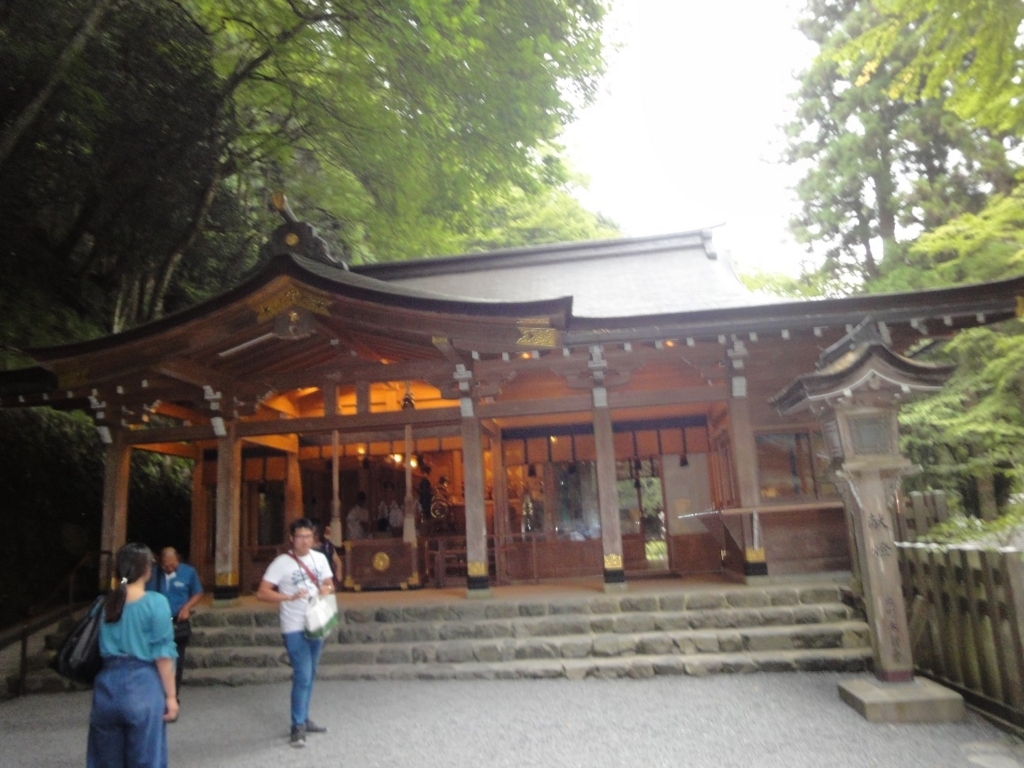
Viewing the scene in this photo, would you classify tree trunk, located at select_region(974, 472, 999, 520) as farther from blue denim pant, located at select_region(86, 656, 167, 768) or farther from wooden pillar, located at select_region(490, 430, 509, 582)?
blue denim pant, located at select_region(86, 656, 167, 768)

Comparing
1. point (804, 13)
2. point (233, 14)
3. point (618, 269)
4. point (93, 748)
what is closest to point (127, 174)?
point (233, 14)

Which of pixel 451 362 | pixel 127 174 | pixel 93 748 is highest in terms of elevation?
pixel 127 174

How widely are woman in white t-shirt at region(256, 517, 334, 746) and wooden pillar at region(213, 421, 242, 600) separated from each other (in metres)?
4.76

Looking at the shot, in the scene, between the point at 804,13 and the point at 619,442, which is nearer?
the point at 619,442

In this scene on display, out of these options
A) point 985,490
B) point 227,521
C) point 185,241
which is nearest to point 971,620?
point 227,521

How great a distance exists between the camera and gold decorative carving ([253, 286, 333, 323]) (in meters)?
8.45

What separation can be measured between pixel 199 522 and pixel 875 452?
11348 mm

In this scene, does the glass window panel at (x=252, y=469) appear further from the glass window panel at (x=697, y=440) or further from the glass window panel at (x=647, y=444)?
the glass window panel at (x=697, y=440)

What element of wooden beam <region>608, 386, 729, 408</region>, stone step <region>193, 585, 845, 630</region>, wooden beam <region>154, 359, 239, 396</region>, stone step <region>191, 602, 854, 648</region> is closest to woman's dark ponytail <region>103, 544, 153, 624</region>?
stone step <region>191, 602, 854, 648</region>

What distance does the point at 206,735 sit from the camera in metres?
5.54

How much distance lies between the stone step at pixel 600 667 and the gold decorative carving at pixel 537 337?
12.4ft

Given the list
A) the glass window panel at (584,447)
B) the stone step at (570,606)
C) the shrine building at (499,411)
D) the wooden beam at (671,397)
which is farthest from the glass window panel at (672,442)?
the stone step at (570,606)

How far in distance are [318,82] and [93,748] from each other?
13.0 m

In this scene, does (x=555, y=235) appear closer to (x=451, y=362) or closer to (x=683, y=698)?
(x=451, y=362)
